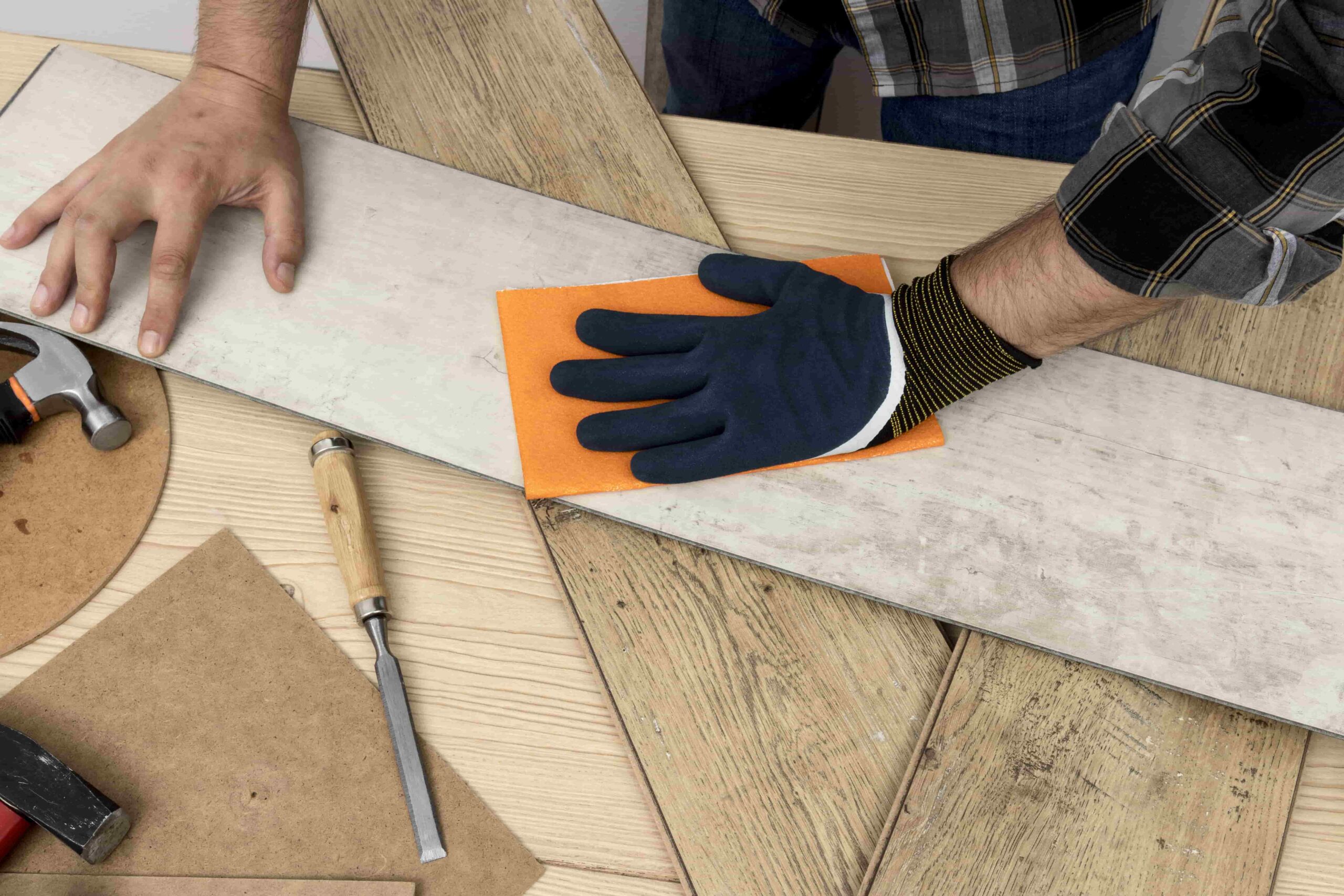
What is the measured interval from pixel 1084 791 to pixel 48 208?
1.12 m

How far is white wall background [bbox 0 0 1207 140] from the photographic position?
6.79 feet

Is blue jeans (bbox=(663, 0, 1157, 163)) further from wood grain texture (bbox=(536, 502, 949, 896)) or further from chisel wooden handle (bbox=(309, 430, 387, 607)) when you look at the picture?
chisel wooden handle (bbox=(309, 430, 387, 607))

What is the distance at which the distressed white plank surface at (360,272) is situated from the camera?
2.63 ft

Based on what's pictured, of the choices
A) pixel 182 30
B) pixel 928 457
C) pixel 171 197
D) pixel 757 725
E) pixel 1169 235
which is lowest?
pixel 182 30

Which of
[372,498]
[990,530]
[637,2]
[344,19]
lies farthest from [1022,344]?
[637,2]

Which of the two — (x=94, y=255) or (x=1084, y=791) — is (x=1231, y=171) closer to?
(x=1084, y=791)

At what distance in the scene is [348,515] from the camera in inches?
29.3

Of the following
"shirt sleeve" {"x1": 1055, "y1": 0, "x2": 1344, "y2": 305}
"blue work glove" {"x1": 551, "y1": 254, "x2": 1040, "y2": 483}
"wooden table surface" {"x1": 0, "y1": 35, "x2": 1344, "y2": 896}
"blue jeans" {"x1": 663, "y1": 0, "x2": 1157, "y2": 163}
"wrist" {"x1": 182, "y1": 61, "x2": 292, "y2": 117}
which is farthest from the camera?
"blue jeans" {"x1": 663, "y1": 0, "x2": 1157, "y2": 163}

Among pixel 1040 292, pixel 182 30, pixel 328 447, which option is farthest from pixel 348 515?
pixel 182 30

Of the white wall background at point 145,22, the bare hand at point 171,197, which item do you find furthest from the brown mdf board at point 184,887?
the white wall background at point 145,22

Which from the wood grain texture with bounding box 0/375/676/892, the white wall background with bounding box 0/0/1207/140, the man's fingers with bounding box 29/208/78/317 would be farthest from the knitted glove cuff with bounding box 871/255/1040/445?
the white wall background with bounding box 0/0/1207/140

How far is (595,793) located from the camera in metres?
0.69

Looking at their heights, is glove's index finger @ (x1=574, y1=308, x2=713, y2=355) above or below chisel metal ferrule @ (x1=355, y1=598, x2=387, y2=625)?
above

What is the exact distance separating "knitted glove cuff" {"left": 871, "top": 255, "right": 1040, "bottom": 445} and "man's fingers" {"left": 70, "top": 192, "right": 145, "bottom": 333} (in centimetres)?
77
